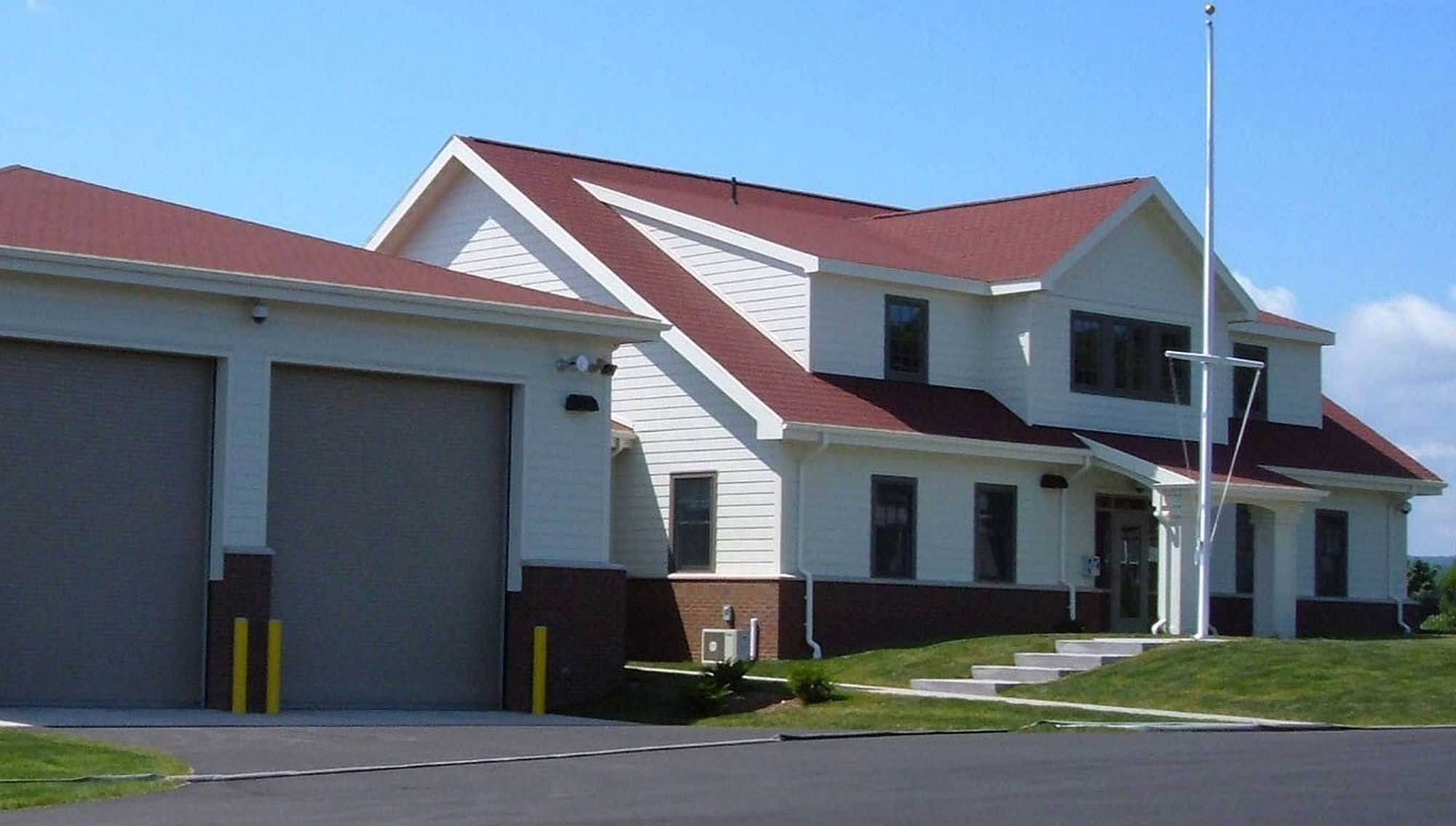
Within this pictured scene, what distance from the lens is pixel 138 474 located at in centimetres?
2453

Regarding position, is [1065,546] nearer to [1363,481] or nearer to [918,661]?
[918,661]

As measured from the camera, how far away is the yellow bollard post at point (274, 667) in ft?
82.0

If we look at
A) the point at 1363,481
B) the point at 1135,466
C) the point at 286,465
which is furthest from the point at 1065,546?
the point at 286,465

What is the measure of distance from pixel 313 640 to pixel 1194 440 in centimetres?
1851

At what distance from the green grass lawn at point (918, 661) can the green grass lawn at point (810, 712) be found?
5.62 ft

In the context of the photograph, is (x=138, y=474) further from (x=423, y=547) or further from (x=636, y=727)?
(x=636, y=727)

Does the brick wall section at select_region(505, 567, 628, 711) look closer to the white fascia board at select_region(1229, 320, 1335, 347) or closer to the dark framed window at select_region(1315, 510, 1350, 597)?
the white fascia board at select_region(1229, 320, 1335, 347)

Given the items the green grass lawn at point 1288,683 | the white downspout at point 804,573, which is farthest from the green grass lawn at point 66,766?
the white downspout at point 804,573

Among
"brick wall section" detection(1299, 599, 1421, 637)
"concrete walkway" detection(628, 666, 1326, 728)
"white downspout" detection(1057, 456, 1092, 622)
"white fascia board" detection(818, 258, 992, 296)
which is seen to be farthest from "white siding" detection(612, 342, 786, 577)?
"brick wall section" detection(1299, 599, 1421, 637)

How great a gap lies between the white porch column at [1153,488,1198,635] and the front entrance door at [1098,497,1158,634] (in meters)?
2.07

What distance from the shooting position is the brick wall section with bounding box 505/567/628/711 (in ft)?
90.5

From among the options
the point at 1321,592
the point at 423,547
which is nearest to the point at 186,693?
the point at 423,547

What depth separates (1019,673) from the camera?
29.4m

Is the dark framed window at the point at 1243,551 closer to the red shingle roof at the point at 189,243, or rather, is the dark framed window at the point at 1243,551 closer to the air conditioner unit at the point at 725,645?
the air conditioner unit at the point at 725,645
